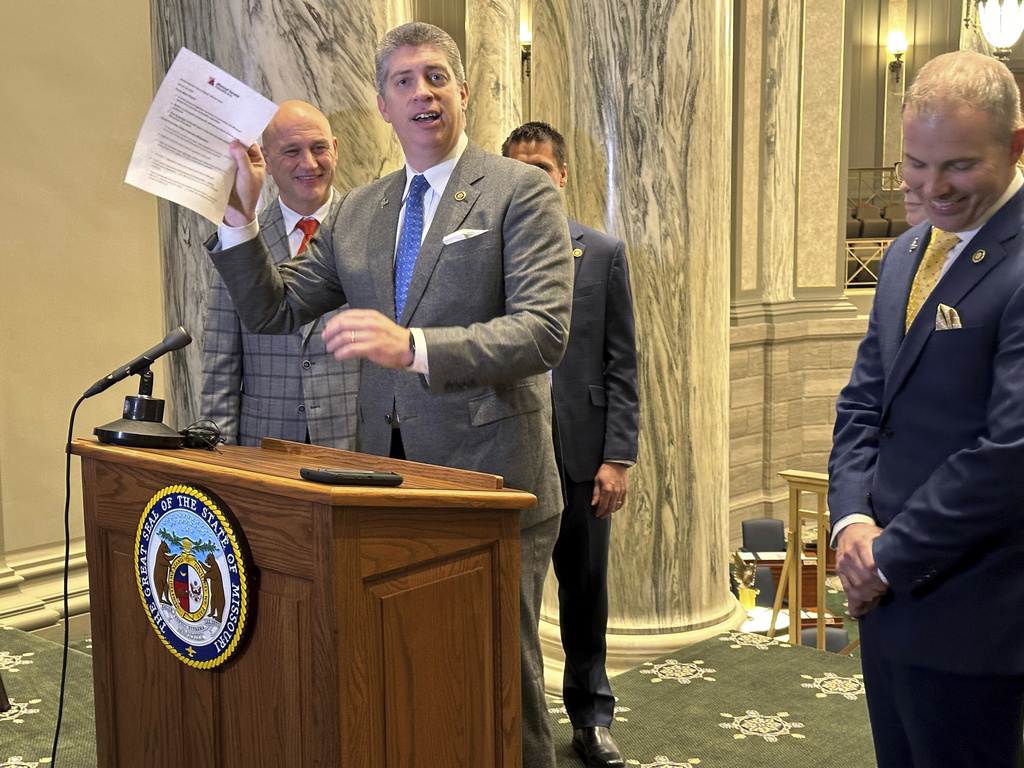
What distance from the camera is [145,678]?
1990 millimetres

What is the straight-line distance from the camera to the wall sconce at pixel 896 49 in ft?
48.7

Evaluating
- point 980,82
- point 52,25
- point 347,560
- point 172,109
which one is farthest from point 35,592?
point 980,82

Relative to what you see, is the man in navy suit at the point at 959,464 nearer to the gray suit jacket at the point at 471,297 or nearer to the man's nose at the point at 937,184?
the man's nose at the point at 937,184

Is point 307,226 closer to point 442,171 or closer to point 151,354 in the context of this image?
point 442,171

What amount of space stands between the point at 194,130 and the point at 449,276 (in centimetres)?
56

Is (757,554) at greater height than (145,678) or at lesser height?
lesser

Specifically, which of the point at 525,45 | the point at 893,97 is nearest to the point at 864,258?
the point at 893,97

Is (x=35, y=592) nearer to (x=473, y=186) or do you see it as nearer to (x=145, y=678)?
(x=145, y=678)

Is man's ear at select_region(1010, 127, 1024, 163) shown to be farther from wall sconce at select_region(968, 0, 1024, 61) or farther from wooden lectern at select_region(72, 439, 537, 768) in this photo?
wall sconce at select_region(968, 0, 1024, 61)

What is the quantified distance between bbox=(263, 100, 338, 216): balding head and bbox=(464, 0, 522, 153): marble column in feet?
15.1

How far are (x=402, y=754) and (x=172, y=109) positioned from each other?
124cm

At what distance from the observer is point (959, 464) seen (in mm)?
1801

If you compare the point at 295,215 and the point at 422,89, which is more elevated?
the point at 422,89

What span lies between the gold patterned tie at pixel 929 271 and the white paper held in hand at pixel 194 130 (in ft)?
4.09
